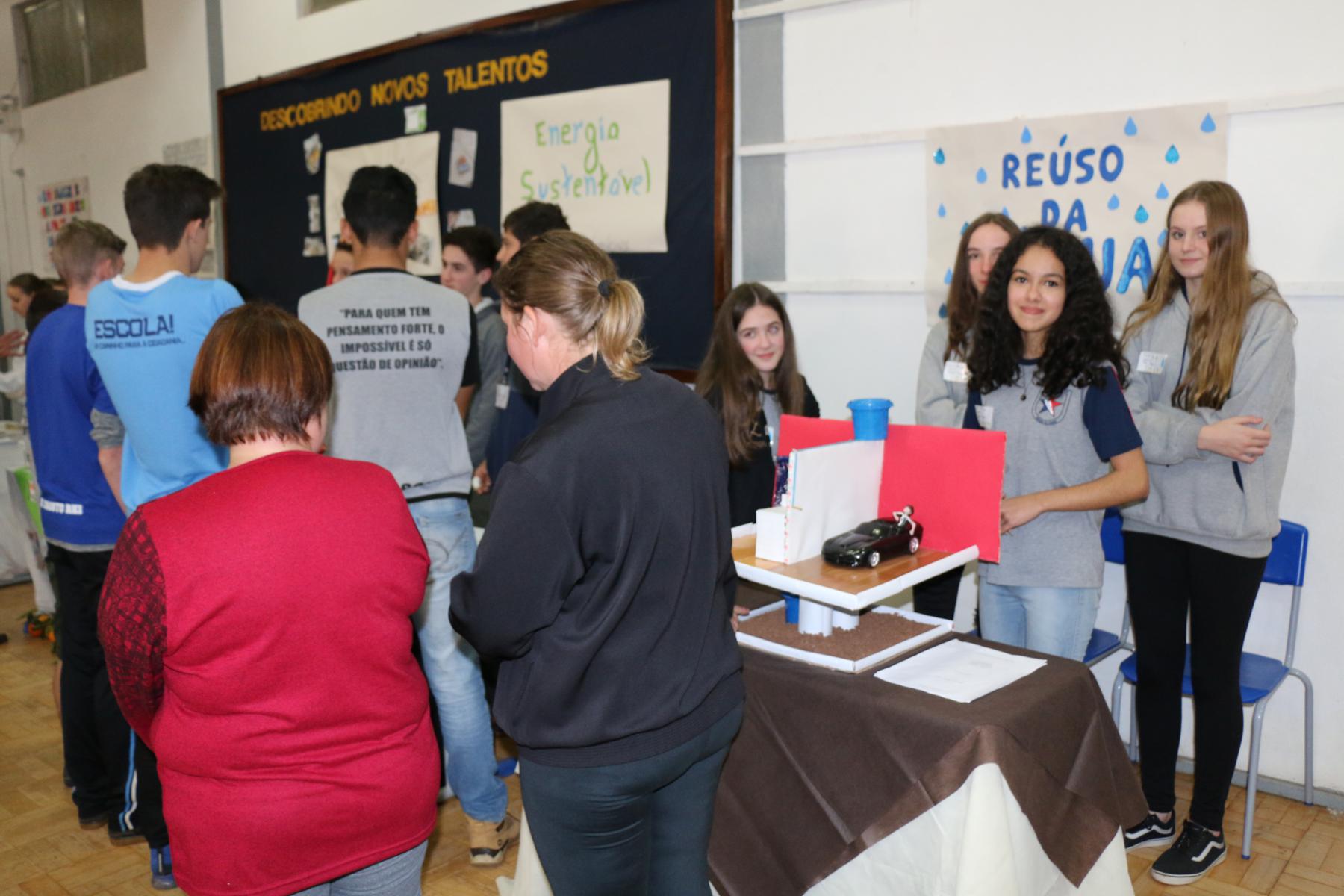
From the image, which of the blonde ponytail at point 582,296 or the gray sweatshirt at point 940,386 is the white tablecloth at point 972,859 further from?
the gray sweatshirt at point 940,386

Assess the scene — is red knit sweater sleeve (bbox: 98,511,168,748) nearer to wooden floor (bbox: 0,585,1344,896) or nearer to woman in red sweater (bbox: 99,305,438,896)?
woman in red sweater (bbox: 99,305,438,896)

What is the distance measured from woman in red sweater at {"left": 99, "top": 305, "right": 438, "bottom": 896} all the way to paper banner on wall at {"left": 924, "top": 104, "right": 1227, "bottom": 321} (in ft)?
6.82

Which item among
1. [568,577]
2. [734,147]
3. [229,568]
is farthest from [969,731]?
[734,147]

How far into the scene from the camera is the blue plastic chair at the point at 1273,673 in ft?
7.72

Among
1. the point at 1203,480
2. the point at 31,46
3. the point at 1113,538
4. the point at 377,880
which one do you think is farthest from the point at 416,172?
the point at 31,46

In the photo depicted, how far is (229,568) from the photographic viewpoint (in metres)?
1.14

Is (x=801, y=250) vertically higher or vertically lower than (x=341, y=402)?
higher

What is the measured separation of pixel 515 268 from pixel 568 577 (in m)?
0.43

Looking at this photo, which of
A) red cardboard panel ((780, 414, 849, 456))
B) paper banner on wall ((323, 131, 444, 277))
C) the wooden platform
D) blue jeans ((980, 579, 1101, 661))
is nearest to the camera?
the wooden platform

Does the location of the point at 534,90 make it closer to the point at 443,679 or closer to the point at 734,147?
the point at 734,147

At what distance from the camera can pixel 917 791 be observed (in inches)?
61.0

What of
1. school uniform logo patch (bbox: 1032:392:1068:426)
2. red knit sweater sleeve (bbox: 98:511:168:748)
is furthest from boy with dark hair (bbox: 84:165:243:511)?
school uniform logo patch (bbox: 1032:392:1068:426)

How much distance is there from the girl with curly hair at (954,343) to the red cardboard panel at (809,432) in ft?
1.27

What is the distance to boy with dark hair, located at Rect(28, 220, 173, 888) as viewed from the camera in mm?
2336
